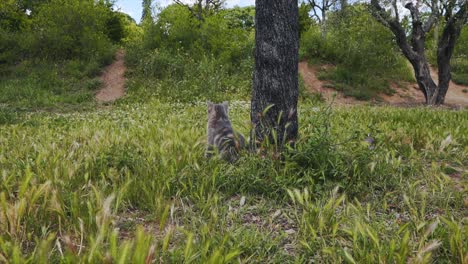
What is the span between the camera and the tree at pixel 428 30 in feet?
49.3

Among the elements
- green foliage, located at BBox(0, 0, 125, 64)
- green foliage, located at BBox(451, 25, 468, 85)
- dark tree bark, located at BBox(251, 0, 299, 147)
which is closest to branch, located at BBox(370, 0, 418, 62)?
green foliage, located at BBox(451, 25, 468, 85)

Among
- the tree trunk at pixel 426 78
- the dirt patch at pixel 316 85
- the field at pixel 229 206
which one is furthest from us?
the dirt patch at pixel 316 85

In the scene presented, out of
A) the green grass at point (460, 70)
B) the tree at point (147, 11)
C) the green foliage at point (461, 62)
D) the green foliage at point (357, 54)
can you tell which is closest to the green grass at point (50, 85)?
the tree at point (147, 11)

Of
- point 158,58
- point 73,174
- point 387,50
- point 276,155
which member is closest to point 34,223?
point 73,174

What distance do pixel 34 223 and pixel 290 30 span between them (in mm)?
3164

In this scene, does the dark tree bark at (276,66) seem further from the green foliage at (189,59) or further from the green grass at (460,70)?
the green grass at (460,70)

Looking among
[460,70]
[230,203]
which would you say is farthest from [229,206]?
[460,70]

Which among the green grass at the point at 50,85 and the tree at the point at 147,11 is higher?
the tree at the point at 147,11

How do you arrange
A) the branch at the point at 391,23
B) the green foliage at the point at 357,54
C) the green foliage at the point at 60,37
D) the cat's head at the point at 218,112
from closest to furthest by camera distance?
the cat's head at the point at 218,112 → the branch at the point at 391,23 → the green foliage at the point at 357,54 → the green foliage at the point at 60,37

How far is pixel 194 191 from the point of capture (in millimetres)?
3602

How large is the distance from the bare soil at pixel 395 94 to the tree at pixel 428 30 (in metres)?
1.55

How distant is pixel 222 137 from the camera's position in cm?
454

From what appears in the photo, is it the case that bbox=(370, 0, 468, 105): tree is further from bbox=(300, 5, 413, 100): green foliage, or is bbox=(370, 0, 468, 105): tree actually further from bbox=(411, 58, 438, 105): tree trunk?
bbox=(300, 5, 413, 100): green foliage

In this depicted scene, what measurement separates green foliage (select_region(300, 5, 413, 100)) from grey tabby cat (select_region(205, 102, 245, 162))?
14868 millimetres
